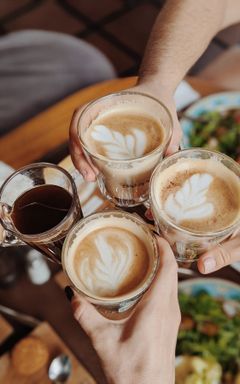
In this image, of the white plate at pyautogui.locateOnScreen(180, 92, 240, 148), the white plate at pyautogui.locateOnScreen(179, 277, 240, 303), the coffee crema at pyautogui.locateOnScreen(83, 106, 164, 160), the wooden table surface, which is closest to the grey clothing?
the wooden table surface

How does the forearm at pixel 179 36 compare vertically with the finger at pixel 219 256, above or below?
above

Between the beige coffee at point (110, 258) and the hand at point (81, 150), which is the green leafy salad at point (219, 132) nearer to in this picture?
the hand at point (81, 150)

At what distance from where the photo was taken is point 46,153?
151 centimetres

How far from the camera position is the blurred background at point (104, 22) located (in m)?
2.83

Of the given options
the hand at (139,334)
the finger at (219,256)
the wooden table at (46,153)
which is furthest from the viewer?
the wooden table at (46,153)

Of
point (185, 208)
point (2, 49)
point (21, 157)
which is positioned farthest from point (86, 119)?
point (2, 49)

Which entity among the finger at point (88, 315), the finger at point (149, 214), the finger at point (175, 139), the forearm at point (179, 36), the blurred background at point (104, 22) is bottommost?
the blurred background at point (104, 22)

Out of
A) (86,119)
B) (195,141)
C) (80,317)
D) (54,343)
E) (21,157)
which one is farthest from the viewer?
(195,141)

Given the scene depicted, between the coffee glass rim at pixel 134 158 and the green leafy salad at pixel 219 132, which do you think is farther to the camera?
the green leafy salad at pixel 219 132

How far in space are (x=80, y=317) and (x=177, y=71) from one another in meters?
0.78

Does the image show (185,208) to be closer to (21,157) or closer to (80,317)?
(80,317)

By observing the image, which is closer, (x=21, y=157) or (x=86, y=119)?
(x=86, y=119)

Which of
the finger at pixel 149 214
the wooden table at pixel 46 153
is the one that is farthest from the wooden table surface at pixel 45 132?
the finger at pixel 149 214

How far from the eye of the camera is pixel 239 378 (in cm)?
137
